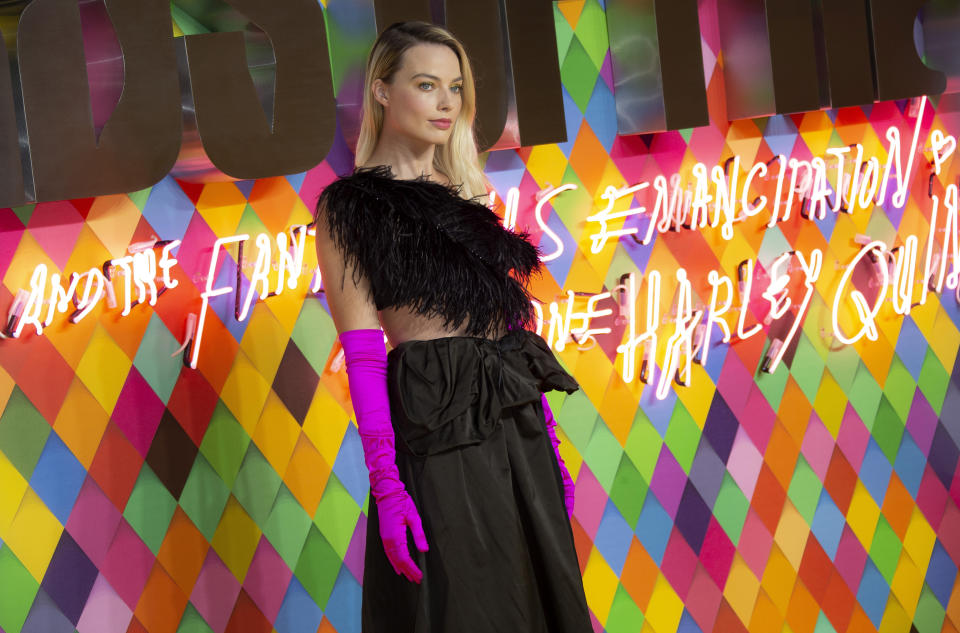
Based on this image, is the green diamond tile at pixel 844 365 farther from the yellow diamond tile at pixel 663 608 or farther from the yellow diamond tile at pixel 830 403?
the yellow diamond tile at pixel 663 608

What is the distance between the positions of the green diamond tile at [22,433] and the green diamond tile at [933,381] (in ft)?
9.33

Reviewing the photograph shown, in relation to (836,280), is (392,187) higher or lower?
lower

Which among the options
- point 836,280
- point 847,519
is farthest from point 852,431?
point 836,280

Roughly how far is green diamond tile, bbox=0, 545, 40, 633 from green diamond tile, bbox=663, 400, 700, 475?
73.5 inches

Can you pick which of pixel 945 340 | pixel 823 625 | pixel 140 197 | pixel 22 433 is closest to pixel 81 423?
pixel 22 433

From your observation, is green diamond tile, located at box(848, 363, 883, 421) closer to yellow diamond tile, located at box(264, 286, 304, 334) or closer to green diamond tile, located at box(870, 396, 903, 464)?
green diamond tile, located at box(870, 396, 903, 464)

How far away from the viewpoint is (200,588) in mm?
2672

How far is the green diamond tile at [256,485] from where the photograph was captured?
2725 millimetres

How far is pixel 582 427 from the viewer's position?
3.09 meters

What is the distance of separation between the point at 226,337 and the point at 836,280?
2027 mm

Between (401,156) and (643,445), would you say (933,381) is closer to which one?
(643,445)

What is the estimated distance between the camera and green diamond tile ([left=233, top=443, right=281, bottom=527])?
8.94 ft

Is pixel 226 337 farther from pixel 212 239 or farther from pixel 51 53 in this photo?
pixel 51 53

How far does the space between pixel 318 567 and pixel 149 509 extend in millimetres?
497
